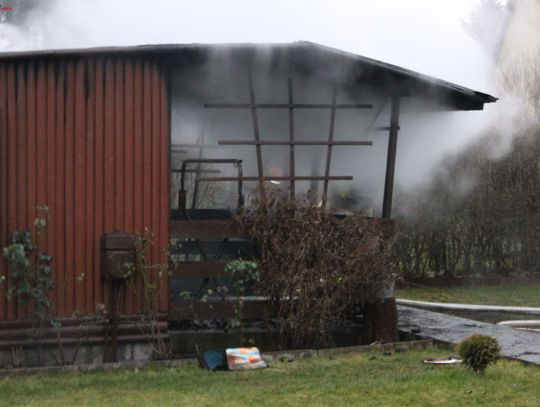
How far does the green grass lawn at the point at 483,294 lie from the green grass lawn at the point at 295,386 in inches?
319

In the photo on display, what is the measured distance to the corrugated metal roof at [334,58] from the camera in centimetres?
1039

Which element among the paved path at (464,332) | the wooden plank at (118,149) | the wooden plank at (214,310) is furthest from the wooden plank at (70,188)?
the paved path at (464,332)

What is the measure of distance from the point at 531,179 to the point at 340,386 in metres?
12.8

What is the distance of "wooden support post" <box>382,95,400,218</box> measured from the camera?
11617mm

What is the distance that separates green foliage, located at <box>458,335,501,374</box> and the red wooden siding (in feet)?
11.3

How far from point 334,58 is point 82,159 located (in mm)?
2917

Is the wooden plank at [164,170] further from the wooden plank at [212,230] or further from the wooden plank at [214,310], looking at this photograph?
the wooden plank at [214,310]

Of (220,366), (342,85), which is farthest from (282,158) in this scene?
(220,366)

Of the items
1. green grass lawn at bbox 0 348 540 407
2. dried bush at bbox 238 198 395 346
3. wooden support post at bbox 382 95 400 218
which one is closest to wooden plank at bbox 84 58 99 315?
green grass lawn at bbox 0 348 540 407

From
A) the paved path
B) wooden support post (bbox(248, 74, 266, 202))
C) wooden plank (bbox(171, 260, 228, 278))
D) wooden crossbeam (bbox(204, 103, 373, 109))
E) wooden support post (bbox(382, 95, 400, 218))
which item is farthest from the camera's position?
wooden support post (bbox(382, 95, 400, 218))

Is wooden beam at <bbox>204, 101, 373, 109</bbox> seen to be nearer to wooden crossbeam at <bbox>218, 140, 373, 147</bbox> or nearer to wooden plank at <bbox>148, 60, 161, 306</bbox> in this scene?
wooden crossbeam at <bbox>218, 140, 373, 147</bbox>

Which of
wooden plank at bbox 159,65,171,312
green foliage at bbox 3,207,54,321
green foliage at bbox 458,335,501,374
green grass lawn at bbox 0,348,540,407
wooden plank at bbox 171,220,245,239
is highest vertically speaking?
wooden plank at bbox 159,65,171,312

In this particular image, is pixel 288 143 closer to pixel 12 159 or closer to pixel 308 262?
pixel 308 262

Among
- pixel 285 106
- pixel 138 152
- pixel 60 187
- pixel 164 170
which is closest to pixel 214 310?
pixel 164 170
